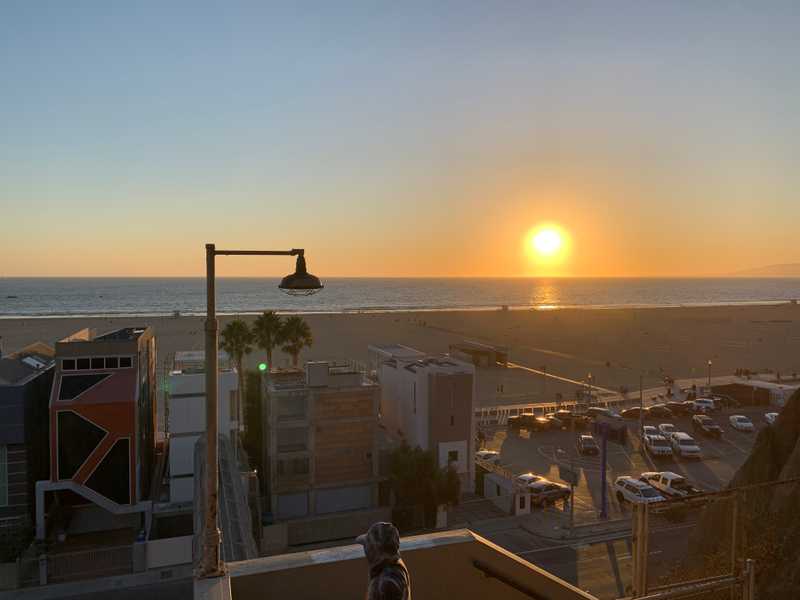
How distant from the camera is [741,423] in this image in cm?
4266

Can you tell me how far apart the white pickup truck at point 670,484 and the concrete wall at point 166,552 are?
21619mm

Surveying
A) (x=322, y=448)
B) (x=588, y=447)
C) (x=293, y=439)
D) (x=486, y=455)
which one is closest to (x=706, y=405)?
(x=588, y=447)

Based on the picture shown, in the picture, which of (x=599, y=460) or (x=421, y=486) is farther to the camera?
(x=599, y=460)

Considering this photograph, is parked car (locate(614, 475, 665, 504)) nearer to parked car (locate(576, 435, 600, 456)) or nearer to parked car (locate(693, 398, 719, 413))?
parked car (locate(576, 435, 600, 456))

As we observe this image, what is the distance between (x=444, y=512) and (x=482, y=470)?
5275 millimetres

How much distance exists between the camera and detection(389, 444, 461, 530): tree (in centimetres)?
2661

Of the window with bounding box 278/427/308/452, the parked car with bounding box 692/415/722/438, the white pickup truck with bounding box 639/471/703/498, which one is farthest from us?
the parked car with bounding box 692/415/722/438

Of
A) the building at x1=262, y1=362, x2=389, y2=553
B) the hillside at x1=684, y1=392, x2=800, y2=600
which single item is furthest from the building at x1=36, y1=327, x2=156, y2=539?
the hillside at x1=684, y1=392, x2=800, y2=600

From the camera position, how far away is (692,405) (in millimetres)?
47531

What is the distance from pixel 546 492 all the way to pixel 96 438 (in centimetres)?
2087

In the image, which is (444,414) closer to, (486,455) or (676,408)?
(486,455)

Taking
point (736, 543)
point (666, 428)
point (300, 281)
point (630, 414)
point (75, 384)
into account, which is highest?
point (300, 281)

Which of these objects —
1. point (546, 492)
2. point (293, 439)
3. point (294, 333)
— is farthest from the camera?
point (294, 333)

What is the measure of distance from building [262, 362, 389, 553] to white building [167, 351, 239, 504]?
2031 mm
